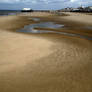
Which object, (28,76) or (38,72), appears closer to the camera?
(28,76)

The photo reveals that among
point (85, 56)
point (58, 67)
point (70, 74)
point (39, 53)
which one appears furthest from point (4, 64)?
point (85, 56)

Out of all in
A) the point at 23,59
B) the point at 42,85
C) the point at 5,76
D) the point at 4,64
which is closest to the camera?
the point at 42,85

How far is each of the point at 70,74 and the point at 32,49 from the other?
126 inches

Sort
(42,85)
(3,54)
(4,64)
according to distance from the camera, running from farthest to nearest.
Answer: (3,54)
(4,64)
(42,85)

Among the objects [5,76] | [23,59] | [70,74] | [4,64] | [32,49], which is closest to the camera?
[5,76]

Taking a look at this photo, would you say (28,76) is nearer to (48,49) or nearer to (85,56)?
(48,49)

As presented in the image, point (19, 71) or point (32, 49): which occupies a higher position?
point (32, 49)

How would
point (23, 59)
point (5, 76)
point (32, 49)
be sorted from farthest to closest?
point (32, 49)
point (23, 59)
point (5, 76)

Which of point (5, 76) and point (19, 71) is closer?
point (5, 76)

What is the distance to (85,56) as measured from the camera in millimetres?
6395

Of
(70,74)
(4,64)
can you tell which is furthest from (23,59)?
(70,74)

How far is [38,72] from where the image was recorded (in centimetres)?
466

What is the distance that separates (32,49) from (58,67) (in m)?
2.48

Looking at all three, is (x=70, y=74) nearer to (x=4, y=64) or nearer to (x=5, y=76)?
(x=5, y=76)
